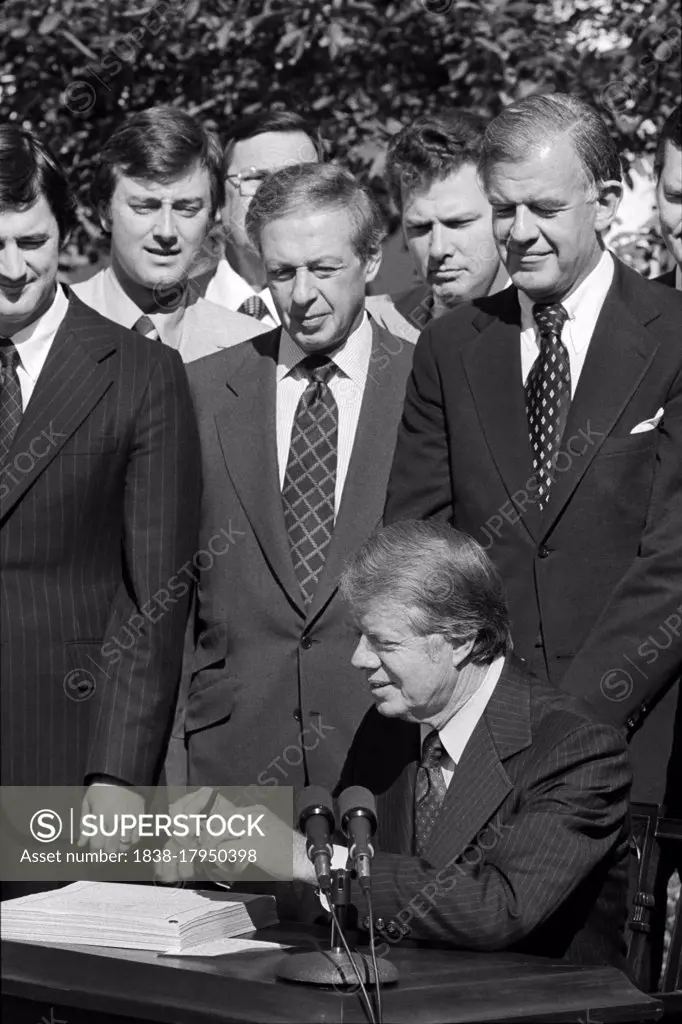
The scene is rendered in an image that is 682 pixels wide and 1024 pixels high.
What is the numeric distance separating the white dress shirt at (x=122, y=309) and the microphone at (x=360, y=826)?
2412 mm

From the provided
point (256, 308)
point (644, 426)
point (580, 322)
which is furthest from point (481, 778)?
point (256, 308)

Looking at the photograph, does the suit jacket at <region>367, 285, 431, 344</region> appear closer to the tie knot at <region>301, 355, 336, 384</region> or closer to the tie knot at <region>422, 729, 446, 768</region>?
the tie knot at <region>301, 355, 336, 384</region>

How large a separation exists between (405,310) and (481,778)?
240cm

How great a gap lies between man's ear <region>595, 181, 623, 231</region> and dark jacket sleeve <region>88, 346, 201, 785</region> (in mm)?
1040

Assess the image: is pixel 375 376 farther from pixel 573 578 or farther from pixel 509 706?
pixel 509 706

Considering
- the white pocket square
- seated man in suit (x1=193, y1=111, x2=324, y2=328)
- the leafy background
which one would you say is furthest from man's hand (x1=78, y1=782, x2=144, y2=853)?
the leafy background

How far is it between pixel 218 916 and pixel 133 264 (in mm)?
2375

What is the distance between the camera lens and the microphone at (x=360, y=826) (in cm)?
316

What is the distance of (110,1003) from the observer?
3.21 meters

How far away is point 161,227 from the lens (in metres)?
5.37

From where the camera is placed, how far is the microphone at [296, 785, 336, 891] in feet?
10.4

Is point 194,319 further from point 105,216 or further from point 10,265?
point 10,265

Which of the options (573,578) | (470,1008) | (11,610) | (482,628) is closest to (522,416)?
(573,578)

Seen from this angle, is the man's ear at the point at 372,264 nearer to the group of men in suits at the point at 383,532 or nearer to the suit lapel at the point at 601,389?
the group of men in suits at the point at 383,532
